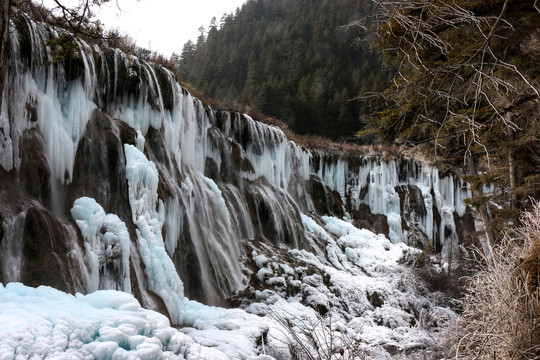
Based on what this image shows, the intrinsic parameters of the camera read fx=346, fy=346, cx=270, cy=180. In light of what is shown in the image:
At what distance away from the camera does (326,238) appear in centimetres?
1369

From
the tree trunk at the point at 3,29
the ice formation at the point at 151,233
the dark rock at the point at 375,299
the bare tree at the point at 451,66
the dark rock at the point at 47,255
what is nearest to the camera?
the bare tree at the point at 451,66

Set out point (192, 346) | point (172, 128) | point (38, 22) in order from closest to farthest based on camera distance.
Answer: point (192, 346) < point (38, 22) < point (172, 128)

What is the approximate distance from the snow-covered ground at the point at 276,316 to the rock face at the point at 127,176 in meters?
0.75

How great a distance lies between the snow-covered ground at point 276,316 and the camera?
8.89ft

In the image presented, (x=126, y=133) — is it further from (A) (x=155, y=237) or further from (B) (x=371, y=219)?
(B) (x=371, y=219)

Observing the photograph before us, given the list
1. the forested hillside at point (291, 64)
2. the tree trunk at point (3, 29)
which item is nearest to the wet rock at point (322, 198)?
the forested hillside at point (291, 64)

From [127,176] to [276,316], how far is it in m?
3.80

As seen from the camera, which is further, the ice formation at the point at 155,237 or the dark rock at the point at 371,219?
the dark rock at the point at 371,219

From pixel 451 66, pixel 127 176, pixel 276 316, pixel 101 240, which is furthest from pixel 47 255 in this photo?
pixel 451 66

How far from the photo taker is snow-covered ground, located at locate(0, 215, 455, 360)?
2.71 metres

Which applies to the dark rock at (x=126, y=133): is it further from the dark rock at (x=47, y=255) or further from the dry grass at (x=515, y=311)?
the dry grass at (x=515, y=311)

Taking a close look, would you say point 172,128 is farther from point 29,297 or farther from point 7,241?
point 29,297

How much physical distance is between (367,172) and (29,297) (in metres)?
20.1

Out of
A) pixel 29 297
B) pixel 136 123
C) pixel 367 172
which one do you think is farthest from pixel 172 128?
pixel 367 172
